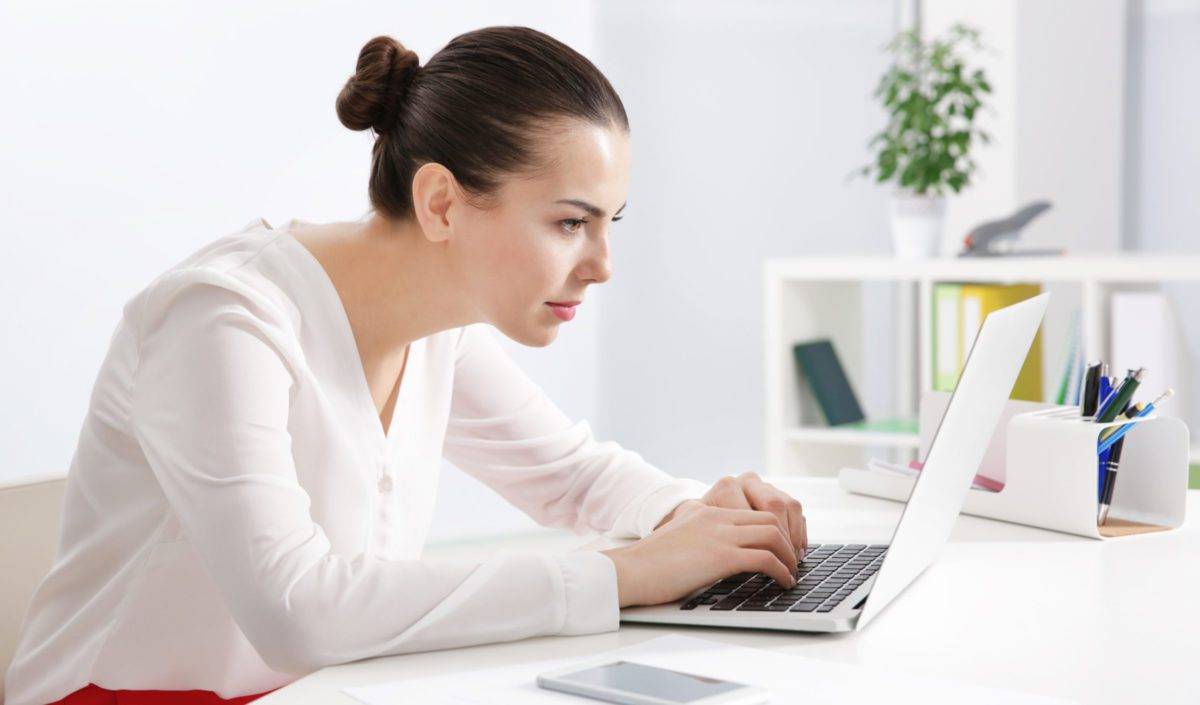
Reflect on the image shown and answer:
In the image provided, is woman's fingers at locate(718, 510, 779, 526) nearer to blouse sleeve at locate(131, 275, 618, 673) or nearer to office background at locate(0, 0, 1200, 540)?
blouse sleeve at locate(131, 275, 618, 673)

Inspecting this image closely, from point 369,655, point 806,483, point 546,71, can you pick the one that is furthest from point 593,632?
point 806,483

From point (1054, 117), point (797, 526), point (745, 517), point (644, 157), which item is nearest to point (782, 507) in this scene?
point (797, 526)

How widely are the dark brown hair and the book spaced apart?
2.20 meters

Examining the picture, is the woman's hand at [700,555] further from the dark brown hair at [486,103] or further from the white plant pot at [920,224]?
the white plant pot at [920,224]

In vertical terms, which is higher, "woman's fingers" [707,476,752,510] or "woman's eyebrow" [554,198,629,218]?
"woman's eyebrow" [554,198,629,218]

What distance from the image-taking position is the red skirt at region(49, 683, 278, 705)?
49.8 inches

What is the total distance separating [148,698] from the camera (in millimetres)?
1267

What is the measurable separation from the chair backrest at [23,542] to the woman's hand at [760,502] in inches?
25.3

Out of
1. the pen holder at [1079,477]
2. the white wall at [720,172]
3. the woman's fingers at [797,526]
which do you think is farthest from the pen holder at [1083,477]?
the white wall at [720,172]

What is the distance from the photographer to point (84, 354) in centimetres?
321

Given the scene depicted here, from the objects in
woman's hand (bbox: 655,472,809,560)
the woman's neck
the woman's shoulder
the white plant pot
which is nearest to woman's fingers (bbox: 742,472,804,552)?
woman's hand (bbox: 655,472,809,560)

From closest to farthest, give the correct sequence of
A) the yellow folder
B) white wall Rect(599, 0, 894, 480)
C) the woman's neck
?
the woman's neck, the yellow folder, white wall Rect(599, 0, 894, 480)

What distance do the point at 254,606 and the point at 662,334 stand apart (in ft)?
11.1

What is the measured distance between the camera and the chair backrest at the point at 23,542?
137cm
